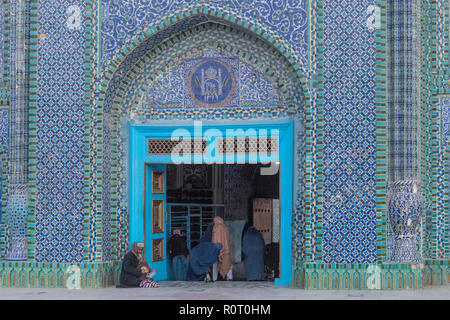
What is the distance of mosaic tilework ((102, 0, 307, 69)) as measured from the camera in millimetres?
8102

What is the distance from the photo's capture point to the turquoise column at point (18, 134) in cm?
842

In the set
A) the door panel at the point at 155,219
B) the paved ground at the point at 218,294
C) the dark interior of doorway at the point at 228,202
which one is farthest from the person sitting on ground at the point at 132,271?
the dark interior of doorway at the point at 228,202

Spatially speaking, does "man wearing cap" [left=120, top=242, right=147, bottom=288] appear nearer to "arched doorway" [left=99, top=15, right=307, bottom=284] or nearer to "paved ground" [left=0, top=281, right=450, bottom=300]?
"paved ground" [left=0, top=281, right=450, bottom=300]

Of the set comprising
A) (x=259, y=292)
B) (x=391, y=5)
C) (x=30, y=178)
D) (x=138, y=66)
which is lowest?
(x=259, y=292)

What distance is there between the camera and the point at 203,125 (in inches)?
339

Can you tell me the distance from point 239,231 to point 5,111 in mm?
4639

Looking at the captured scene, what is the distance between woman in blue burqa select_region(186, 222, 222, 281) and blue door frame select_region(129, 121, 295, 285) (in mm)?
835

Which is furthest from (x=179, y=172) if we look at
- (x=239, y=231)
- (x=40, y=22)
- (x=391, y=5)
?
(x=391, y=5)

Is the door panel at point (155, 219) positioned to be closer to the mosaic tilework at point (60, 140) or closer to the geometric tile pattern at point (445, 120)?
the mosaic tilework at point (60, 140)

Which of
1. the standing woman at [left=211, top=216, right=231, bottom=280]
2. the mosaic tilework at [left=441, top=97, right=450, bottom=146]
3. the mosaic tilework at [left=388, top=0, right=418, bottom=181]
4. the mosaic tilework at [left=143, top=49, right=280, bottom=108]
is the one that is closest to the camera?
the mosaic tilework at [left=388, top=0, right=418, bottom=181]

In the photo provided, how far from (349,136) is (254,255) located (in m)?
2.72

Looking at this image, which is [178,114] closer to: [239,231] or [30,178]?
[30,178]

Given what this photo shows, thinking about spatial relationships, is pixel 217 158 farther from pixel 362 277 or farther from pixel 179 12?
pixel 362 277

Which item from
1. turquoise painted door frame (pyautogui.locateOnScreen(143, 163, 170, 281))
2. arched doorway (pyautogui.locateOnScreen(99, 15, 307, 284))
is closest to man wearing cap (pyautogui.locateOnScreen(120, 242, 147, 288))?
arched doorway (pyautogui.locateOnScreen(99, 15, 307, 284))
